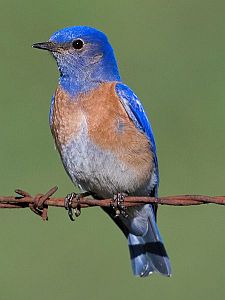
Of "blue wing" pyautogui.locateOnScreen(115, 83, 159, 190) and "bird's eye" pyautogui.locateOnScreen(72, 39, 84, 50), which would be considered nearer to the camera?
"blue wing" pyautogui.locateOnScreen(115, 83, 159, 190)

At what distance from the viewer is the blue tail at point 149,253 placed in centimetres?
847

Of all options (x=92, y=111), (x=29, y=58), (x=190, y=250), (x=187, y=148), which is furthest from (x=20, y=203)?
(x=29, y=58)

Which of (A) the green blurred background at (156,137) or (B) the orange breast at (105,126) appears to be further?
(A) the green blurred background at (156,137)

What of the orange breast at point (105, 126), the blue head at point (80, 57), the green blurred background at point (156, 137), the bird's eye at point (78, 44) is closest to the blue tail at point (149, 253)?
the orange breast at point (105, 126)

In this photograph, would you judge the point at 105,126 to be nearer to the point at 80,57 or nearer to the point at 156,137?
the point at 80,57

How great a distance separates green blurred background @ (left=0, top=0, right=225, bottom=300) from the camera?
10.0 meters

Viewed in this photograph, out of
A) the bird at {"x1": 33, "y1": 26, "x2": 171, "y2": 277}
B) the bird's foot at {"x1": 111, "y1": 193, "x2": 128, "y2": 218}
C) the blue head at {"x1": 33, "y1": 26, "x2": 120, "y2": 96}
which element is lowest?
the bird's foot at {"x1": 111, "y1": 193, "x2": 128, "y2": 218}

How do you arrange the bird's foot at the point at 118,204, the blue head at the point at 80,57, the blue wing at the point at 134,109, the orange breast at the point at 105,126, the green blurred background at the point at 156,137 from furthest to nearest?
the green blurred background at the point at 156,137 → the blue head at the point at 80,57 → the blue wing at the point at 134,109 → the orange breast at the point at 105,126 → the bird's foot at the point at 118,204

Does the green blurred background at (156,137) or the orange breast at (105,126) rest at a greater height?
the green blurred background at (156,137)

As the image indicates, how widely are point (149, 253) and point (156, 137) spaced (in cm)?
305

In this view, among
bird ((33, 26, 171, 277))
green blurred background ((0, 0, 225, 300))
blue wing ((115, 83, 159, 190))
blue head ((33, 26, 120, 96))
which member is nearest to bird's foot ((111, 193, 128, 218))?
bird ((33, 26, 171, 277))

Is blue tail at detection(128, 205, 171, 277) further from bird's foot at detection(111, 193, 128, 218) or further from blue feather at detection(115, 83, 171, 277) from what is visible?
bird's foot at detection(111, 193, 128, 218)

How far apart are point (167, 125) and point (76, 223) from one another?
1655 mm

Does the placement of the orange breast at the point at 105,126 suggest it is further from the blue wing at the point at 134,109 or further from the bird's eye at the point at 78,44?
the bird's eye at the point at 78,44
